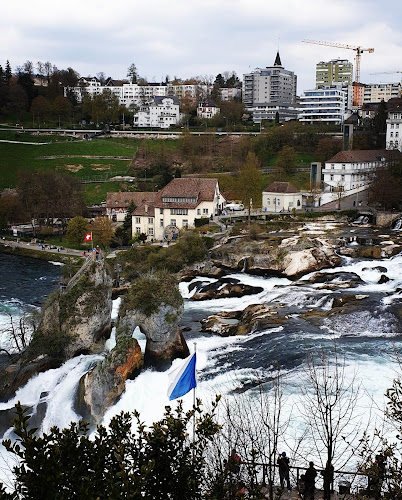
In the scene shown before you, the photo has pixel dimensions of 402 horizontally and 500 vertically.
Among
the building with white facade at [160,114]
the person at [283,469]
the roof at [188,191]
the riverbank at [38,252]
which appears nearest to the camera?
the person at [283,469]

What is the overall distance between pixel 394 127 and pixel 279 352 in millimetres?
66136

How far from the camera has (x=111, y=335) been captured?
32.2 metres

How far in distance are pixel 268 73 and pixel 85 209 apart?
304ft

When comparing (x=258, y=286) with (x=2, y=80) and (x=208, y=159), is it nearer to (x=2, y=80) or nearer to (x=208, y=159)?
(x=208, y=159)

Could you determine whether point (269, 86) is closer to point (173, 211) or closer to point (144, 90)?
point (144, 90)

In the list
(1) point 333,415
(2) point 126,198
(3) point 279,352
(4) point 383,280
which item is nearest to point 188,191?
(2) point 126,198

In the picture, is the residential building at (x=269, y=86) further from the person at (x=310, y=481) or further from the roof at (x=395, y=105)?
the person at (x=310, y=481)

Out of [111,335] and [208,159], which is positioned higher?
[208,159]

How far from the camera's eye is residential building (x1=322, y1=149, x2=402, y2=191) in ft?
251

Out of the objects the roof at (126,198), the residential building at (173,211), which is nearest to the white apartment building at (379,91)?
the roof at (126,198)

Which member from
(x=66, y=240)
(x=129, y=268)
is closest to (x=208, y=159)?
(x=66, y=240)

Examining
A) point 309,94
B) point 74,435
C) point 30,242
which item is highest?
point 309,94

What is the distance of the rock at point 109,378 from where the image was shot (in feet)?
79.9

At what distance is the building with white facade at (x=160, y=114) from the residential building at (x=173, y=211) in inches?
2817
